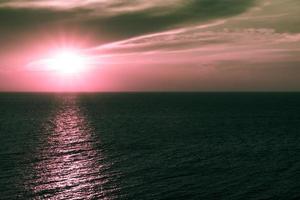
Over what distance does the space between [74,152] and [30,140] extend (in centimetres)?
2338

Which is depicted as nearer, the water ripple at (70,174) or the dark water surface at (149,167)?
the water ripple at (70,174)

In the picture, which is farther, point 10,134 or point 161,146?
point 10,134

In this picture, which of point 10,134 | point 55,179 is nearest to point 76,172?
point 55,179

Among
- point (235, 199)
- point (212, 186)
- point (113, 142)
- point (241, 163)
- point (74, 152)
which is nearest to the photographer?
point (235, 199)

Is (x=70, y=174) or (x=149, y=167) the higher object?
(x=70, y=174)

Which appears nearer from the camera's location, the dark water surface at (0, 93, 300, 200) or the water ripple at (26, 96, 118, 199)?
the water ripple at (26, 96, 118, 199)

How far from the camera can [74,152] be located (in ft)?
242

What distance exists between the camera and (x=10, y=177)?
2073 inches

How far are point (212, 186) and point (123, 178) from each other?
13088 mm

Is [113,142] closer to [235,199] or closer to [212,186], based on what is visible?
[212,186]

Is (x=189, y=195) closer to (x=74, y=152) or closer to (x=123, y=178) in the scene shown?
(x=123, y=178)

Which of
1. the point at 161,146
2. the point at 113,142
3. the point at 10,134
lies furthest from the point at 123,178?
the point at 10,134

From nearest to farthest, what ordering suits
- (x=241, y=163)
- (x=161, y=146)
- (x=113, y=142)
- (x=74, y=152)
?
(x=241, y=163) → (x=74, y=152) → (x=161, y=146) → (x=113, y=142)

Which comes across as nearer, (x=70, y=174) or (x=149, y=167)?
(x=70, y=174)
